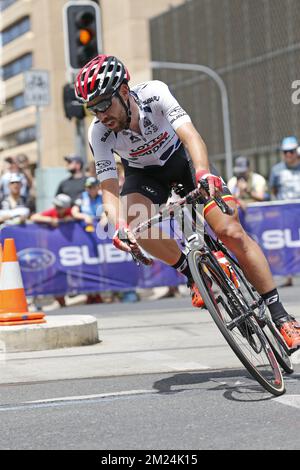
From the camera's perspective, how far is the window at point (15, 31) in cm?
9756

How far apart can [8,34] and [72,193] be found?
9378cm

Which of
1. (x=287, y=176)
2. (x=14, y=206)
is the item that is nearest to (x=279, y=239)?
(x=287, y=176)

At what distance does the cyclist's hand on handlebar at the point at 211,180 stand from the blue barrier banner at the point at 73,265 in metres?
7.92

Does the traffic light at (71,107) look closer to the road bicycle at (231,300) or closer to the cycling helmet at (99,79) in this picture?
the road bicycle at (231,300)

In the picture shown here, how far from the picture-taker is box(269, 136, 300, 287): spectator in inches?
554

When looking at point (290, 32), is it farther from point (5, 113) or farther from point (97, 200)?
point (5, 113)

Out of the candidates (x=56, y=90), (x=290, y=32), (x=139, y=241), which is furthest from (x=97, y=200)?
(x=56, y=90)

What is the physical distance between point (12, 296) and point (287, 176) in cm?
686

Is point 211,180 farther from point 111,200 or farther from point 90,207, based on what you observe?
point 90,207

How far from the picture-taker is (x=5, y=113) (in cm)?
10706

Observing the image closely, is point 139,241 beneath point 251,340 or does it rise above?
above

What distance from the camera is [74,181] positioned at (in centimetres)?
1406

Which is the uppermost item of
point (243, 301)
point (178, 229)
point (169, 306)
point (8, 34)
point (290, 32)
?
point (8, 34)
